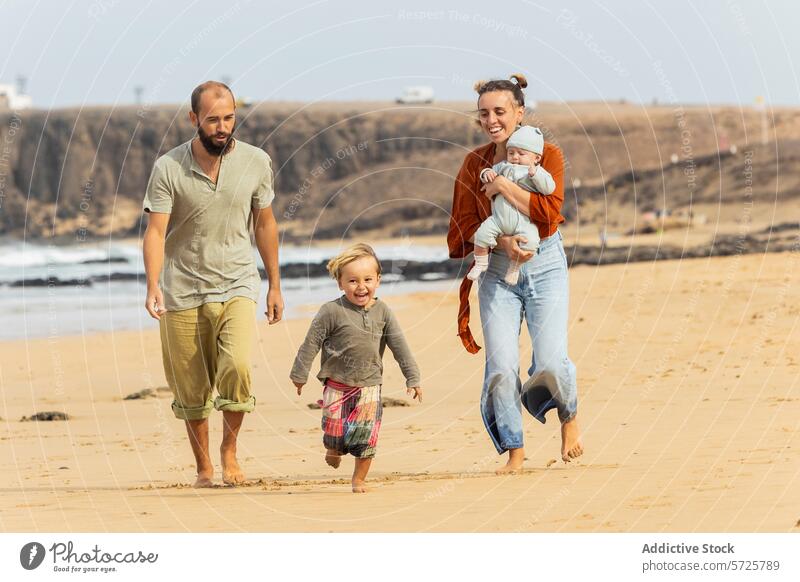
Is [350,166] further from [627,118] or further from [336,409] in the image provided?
[336,409]

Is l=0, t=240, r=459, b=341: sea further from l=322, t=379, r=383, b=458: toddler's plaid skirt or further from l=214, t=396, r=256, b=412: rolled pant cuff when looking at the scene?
l=322, t=379, r=383, b=458: toddler's plaid skirt

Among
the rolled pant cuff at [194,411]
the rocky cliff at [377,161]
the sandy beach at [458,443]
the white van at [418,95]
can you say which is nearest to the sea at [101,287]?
the rocky cliff at [377,161]

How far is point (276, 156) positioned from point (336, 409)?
53435mm

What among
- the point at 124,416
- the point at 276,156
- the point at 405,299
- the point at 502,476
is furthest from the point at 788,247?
the point at 276,156

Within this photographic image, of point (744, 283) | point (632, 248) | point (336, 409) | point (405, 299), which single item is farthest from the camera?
point (632, 248)

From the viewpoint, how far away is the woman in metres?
8.75

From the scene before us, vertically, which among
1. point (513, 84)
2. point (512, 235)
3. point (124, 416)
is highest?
point (513, 84)

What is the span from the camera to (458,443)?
11094mm

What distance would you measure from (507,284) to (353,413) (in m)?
1.18

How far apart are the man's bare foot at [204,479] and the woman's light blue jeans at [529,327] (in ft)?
5.73

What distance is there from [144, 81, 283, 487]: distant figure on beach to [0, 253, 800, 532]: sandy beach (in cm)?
78

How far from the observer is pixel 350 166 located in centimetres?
5909

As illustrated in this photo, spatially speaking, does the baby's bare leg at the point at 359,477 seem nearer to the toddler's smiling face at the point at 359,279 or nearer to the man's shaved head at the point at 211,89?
the toddler's smiling face at the point at 359,279

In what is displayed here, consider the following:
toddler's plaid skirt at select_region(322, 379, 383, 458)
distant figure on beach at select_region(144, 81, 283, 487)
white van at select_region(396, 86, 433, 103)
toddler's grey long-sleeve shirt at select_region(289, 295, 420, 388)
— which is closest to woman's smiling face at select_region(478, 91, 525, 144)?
toddler's grey long-sleeve shirt at select_region(289, 295, 420, 388)
